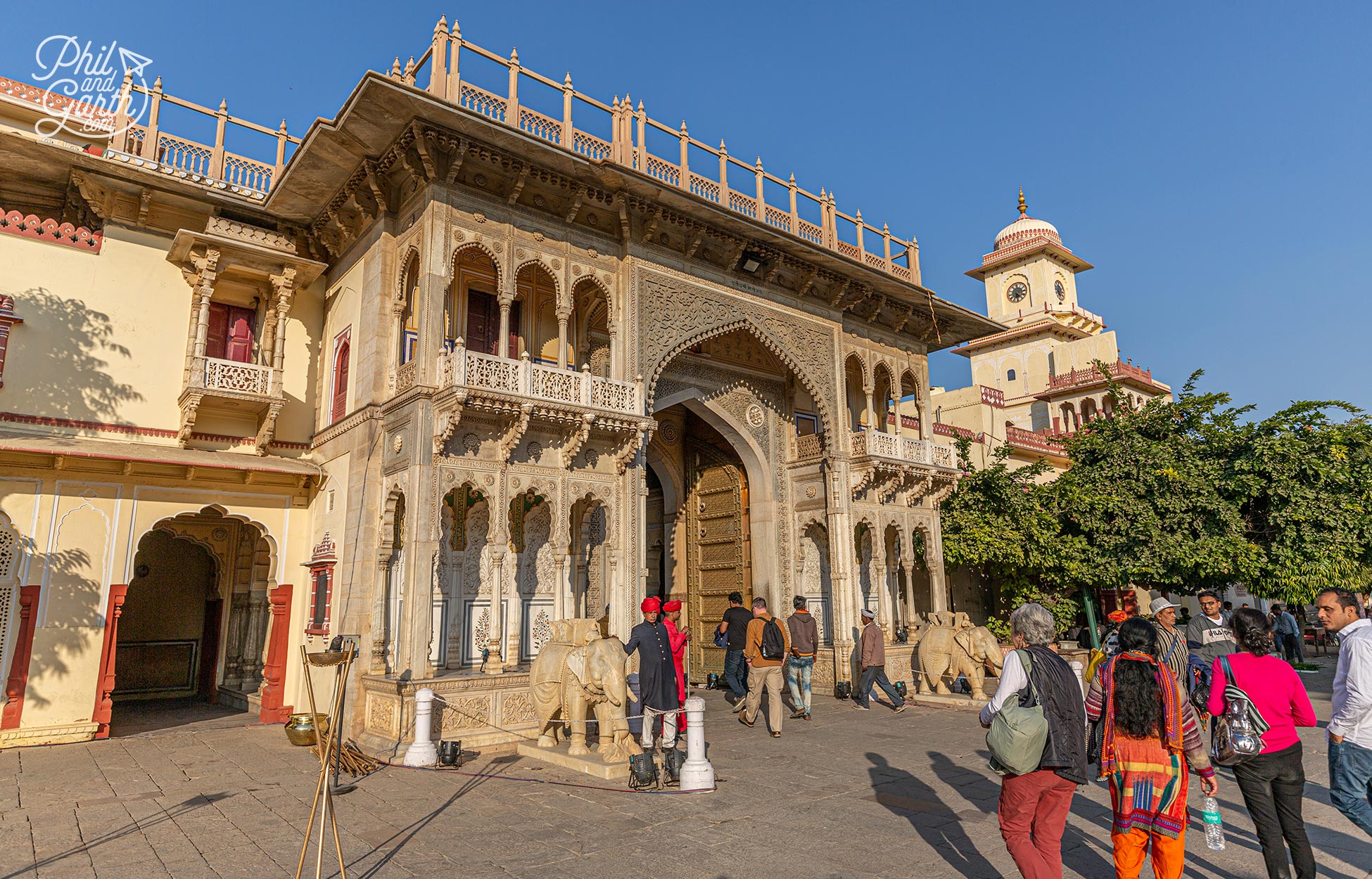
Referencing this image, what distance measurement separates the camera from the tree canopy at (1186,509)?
46.5ft

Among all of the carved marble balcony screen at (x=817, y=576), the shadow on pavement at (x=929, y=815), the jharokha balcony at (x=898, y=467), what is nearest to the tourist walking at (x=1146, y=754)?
the shadow on pavement at (x=929, y=815)

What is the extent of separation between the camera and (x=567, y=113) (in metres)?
11.1

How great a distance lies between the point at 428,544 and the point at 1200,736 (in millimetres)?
7986

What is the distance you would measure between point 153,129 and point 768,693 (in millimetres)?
11622

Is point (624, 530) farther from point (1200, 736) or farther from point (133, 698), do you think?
point (133, 698)

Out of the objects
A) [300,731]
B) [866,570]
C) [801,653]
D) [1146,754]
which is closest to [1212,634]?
[1146,754]

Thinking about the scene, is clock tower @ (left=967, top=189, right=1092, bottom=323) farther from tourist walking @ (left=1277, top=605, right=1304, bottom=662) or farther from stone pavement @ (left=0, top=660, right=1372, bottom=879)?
stone pavement @ (left=0, top=660, right=1372, bottom=879)

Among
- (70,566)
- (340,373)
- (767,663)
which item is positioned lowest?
(767,663)

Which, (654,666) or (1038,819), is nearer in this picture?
(1038,819)

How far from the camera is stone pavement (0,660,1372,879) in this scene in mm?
5078

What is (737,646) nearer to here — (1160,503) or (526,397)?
(526,397)

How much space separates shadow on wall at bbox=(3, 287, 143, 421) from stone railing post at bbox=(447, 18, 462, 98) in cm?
592

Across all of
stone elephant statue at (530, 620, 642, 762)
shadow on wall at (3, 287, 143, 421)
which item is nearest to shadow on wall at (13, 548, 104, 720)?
shadow on wall at (3, 287, 143, 421)

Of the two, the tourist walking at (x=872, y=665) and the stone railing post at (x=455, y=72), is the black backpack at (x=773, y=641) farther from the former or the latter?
the stone railing post at (x=455, y=72)
